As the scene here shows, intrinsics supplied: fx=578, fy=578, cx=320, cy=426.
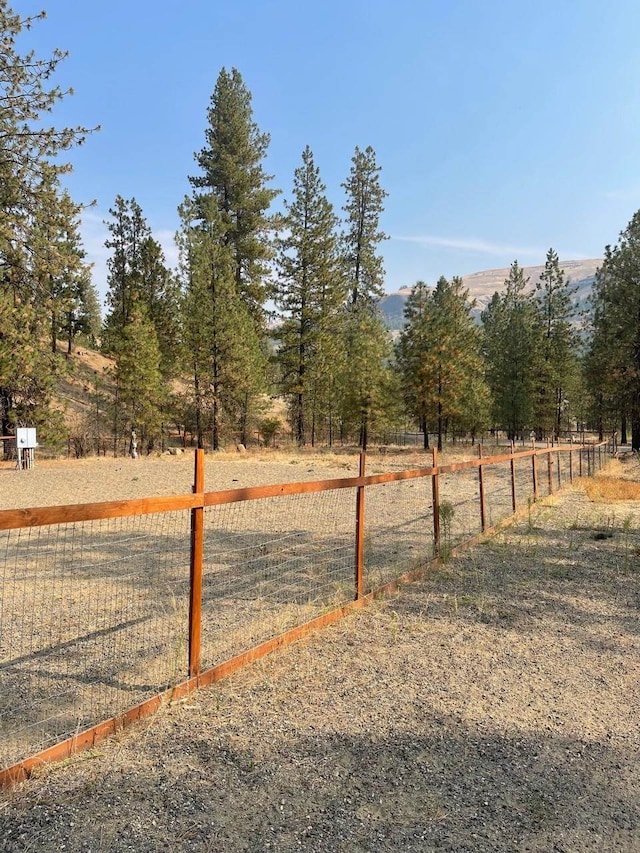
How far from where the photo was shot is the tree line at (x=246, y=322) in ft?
71.2

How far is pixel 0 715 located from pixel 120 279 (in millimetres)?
43416

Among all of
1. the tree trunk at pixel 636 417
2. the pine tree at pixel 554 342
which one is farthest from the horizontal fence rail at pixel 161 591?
the pine tree at pixel 554 342

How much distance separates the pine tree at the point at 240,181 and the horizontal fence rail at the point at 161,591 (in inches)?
1316

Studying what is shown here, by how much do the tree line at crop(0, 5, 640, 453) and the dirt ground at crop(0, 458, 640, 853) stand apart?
20.7m

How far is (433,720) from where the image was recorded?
346 centimetres

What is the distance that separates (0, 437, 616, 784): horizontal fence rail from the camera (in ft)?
11.3

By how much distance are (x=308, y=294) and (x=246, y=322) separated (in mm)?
7160

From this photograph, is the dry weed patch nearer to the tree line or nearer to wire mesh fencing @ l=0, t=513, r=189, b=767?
wire mesh fencing @ l=0, t=513, r=189, b=767

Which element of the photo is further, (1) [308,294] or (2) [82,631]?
(1) [308,294]

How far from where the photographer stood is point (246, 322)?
111 ft

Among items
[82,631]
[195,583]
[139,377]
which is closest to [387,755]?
[195,583]

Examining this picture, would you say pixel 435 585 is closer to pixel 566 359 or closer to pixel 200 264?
pixel 200 264

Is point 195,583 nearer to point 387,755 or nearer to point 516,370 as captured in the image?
point 387,755

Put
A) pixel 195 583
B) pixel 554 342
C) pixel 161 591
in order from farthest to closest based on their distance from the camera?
pixel 554 342 → pixel 161 591 → pixel 195 583
